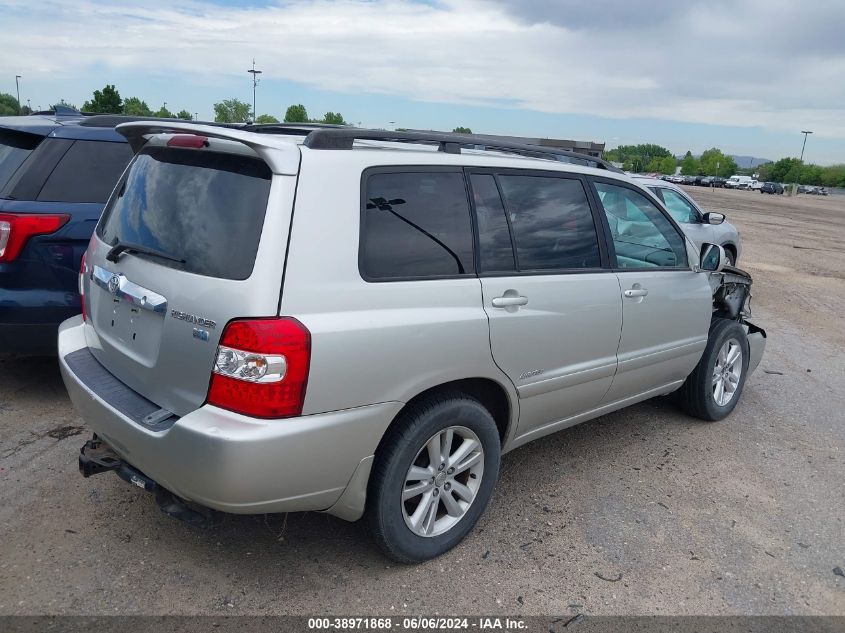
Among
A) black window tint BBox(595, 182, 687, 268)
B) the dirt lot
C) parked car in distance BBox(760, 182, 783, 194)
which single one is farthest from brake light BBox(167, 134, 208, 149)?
parked car in distance BBox(760, 182, 783, 194)

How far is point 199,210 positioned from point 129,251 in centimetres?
47

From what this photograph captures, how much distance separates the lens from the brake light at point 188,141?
2.80 m

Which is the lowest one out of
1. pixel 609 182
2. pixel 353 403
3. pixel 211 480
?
pixel 211 480

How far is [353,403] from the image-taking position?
261 cm

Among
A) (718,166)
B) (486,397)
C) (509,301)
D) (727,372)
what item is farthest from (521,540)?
(718,166)

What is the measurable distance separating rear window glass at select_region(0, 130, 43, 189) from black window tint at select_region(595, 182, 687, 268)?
3706mm

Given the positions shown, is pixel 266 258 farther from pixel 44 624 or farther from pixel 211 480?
pixel 44 624

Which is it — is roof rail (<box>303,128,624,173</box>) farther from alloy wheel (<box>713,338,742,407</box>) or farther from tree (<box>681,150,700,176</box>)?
tree (<box>681,150,700,176</box>)

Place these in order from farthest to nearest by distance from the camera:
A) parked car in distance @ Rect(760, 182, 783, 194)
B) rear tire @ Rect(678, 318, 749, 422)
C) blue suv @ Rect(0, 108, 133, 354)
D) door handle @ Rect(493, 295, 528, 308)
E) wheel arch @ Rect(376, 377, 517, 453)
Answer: parked car in distance @ Rect(760, 182, 783, 194), rear tire @ Rect(678, 318, 749, 422), blue suv @ Rect(0, 108, 133, 354), door handle @ Rect(493, 295, 528, 308), wheel arch @ Rect(376, 377, 517, 453)

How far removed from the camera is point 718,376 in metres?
5.03

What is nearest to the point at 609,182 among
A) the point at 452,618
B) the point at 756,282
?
the point at 452,618

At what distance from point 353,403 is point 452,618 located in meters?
0.98

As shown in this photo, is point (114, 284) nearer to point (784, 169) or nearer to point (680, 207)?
point (680, 207)

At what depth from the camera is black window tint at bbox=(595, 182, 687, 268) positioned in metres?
4.13
